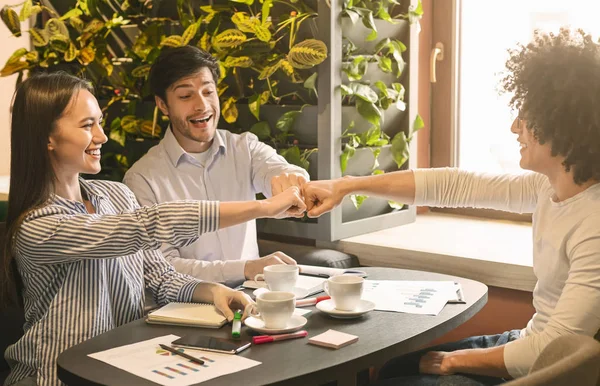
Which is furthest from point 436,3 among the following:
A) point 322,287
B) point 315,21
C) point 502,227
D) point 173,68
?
point 322,287

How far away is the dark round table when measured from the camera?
5.18 feet

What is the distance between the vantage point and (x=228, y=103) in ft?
10.4

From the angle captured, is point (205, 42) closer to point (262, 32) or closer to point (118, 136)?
point (262, 32)

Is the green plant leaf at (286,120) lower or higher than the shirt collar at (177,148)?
higher

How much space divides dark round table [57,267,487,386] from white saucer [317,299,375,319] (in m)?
0.02

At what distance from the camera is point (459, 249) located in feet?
9.25

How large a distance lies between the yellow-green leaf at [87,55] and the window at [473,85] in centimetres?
156

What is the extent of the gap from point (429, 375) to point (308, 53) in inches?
51.9

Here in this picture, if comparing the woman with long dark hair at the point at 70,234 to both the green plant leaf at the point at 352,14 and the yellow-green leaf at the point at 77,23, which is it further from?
the yellow-green leaf at the point at 77,23

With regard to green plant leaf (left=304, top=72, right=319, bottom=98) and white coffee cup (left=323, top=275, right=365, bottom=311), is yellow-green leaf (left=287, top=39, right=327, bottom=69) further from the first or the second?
white coffee cup (left=323, top=275, right=365, bottom=311)

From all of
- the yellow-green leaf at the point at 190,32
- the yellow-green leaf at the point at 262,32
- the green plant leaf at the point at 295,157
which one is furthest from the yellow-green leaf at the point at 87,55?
the green plant leaf at the point at 295,157

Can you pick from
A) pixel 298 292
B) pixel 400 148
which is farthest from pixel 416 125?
pixel 298 292

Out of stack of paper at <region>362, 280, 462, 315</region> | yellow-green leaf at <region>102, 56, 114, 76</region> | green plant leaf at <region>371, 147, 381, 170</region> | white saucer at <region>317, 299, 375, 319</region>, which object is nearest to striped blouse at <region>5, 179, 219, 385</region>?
white saucer at <region>317, 299, 375, 319</region>

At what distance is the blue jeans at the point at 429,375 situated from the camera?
6.24ft
